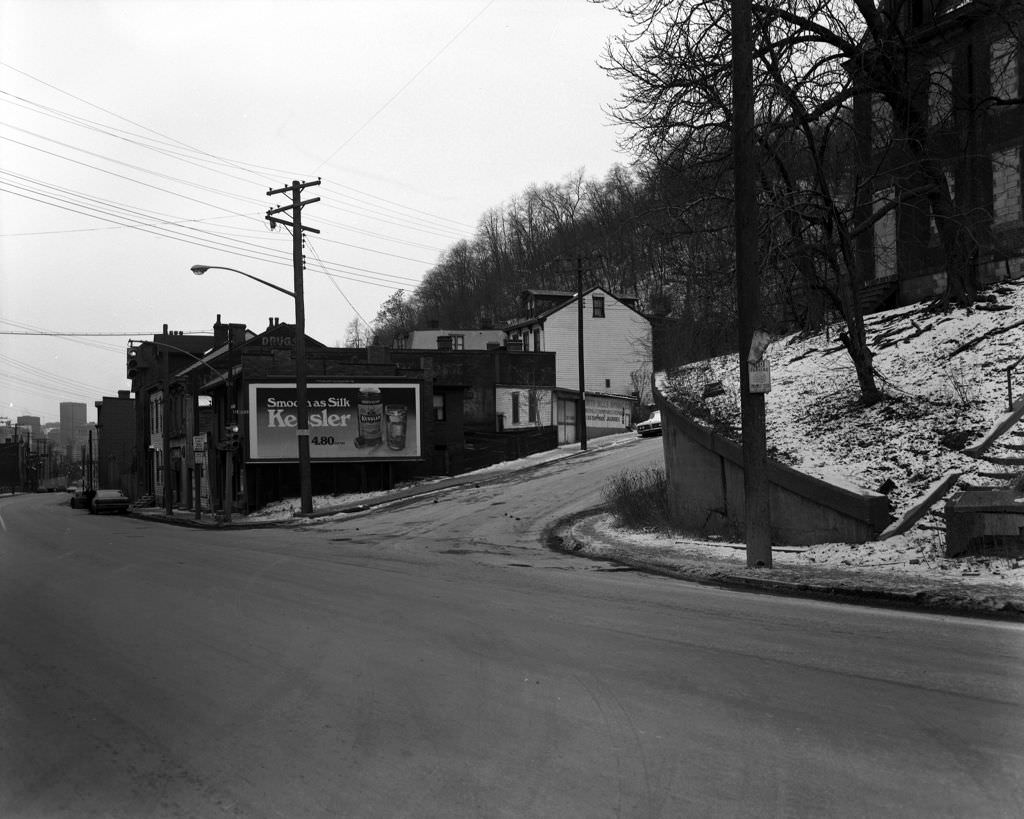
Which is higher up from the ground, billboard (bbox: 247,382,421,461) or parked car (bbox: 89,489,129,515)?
billboard (bbox: 247,382,421,461)

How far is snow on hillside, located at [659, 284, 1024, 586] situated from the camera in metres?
12.4

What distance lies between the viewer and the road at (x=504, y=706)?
4590mm

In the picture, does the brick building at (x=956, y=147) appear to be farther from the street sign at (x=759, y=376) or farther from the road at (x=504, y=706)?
the road at (x=504, y=706)

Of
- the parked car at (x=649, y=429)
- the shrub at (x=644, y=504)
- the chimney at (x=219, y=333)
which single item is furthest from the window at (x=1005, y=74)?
the chimney at (x=219, y=333)

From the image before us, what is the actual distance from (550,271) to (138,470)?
41018 mm

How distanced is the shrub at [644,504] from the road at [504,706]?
7078 millimetres

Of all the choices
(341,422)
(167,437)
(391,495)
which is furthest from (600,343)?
(391,495)

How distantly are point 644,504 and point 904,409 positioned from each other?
5.95 meters

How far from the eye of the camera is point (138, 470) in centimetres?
8088

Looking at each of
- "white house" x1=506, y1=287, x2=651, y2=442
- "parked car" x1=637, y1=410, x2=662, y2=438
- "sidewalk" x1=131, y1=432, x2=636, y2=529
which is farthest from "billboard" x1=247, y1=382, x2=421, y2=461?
"white house" x1=506, y1=287, x2=651, y2=442

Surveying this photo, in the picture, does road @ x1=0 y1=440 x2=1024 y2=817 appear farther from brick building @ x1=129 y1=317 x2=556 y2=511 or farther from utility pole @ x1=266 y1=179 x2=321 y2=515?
brick building @ x1=129 y1=317 x2=556 y2=511

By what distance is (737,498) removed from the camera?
16.0 metres

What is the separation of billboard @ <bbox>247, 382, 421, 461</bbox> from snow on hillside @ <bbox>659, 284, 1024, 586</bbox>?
2037 centimetres

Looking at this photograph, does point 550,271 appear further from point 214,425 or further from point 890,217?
point 890,217
